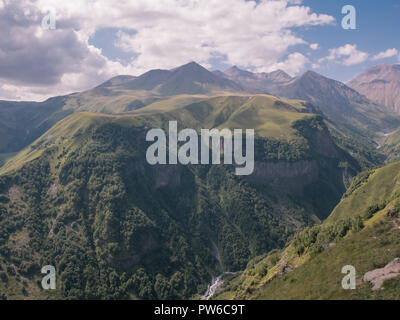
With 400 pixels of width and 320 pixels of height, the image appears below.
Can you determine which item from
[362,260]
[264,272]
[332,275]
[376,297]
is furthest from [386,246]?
[264,272]
